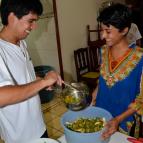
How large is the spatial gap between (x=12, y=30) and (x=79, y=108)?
0.56 metres

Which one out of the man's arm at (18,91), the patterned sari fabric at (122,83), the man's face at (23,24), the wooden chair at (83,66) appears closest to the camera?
the man's arm at (18,91)

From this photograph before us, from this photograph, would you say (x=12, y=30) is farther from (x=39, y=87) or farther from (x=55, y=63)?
(x=55, y=63)

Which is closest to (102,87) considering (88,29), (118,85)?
(118,85)

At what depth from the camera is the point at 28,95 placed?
1.05 meters

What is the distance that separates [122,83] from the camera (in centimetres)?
142

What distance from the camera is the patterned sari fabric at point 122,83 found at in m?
1.40

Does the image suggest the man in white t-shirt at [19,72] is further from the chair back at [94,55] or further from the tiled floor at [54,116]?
the chair back at [94,55]

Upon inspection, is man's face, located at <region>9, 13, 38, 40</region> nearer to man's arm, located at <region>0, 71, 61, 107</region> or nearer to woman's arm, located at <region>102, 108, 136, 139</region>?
man's arm, located at <region>0, 71, 61, 107</region>

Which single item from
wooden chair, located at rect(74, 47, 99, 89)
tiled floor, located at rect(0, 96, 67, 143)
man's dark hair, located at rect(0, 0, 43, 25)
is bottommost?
tiled floor, located at rect(0, 96, 67, 143)

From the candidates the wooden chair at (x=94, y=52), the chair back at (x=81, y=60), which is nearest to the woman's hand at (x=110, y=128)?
the chair back at (x=81, y=60)

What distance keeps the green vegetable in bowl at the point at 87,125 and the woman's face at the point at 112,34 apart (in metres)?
0.51

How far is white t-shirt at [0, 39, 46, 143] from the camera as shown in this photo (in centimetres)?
122

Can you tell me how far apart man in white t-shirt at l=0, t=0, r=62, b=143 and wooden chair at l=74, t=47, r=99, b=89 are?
80.4 inches

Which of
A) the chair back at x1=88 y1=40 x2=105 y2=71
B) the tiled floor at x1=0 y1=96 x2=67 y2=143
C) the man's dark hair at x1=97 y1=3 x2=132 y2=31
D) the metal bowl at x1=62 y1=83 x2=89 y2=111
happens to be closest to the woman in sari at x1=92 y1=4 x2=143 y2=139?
the man's dark hair at x1=97 y1=3 x2=132 y2=31
